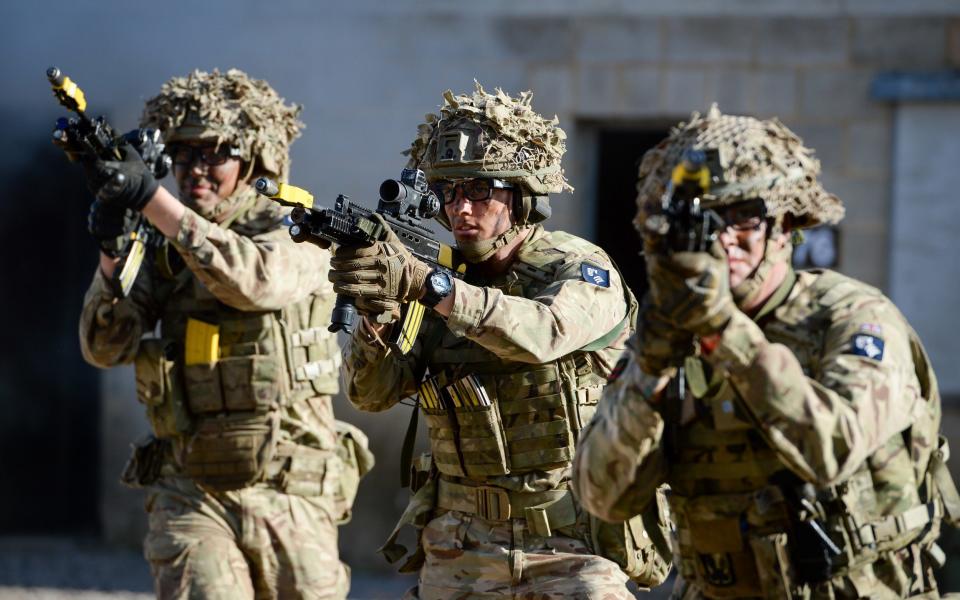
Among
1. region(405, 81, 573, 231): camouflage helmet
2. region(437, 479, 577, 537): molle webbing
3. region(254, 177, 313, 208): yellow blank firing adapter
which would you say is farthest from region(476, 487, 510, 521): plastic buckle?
region(254, 177, 313, 208): yellow blank firing adapter

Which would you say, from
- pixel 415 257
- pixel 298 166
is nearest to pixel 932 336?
pixel 298 166

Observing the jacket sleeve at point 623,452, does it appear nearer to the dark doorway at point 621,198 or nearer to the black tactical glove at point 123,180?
the black tactical glove at point 123,180

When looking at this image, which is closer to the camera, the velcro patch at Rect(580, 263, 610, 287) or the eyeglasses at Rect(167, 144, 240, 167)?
the velcro patch at Rect(580, 263, 610, 287)

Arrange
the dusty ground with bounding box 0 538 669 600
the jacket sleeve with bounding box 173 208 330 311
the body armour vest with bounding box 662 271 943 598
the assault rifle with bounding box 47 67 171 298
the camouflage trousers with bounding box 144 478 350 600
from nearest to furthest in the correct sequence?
the body armour vest with bounding box 662 271 943 598
the assault rifle with bounding box 47 67 171 298
the jacket sleeve with bounding box 173 208 330 311
the camouflage trousers with bounding box 144 478 350 600
the dusty ground with bounding box 0 538 669 600

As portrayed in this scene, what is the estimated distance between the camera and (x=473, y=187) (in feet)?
17.0

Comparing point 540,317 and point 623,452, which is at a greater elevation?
point 540,317

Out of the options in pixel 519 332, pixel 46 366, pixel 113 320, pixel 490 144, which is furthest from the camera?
pixel 46 366

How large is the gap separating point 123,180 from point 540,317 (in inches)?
64.2

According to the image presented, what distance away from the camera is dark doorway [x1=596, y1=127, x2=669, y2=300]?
30.7ft

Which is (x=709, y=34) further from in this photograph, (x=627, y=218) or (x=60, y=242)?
(x=60, y=242)

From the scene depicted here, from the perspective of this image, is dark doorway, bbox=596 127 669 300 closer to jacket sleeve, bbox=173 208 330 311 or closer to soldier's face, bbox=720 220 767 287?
jacket sleeve, bbox=173 208 330 311

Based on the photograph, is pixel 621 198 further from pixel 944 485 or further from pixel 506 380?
pixel 944 485


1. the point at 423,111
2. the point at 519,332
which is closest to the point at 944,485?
the point at 519,332

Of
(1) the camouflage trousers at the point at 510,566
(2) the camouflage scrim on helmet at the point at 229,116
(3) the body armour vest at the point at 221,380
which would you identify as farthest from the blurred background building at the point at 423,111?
(1) the camouflage trousers at the point at 510,566
